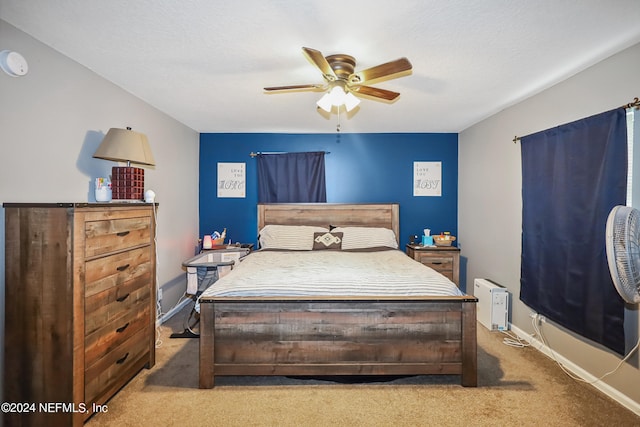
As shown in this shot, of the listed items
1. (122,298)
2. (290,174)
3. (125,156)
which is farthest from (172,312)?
(290,174)

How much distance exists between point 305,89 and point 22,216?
1.80 meters

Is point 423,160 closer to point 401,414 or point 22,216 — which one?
point 401,414

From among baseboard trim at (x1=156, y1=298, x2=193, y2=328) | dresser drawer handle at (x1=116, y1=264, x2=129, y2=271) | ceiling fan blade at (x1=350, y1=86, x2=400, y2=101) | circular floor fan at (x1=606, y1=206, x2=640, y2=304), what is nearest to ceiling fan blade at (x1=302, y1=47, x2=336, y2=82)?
ceiling fan blade at (x1=350, y1=86, x2=400, y2=101)

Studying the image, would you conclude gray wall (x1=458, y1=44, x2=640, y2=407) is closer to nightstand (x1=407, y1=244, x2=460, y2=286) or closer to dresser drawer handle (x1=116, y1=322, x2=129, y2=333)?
nightstand (x1=407, y1=244, x2=460, y2=286)

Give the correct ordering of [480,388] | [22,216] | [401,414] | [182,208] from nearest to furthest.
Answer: [22,216] < [401,414] < [480,388] < [182,208]

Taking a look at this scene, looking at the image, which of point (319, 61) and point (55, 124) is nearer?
point (319, 61)

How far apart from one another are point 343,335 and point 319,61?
1755mm

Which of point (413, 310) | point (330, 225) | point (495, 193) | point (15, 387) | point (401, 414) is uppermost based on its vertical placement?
point (495, 193)

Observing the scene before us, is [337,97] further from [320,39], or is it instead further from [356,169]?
[356,169]

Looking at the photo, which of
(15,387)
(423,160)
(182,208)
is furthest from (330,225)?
(15,387)

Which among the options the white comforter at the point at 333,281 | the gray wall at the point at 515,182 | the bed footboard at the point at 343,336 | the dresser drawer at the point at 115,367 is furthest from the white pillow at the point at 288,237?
the gray wall at the point at 515,182

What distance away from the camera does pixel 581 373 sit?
7.03ft

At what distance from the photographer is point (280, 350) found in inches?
80.4

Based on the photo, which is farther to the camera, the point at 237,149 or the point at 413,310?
the point at 237,149
